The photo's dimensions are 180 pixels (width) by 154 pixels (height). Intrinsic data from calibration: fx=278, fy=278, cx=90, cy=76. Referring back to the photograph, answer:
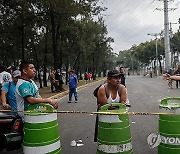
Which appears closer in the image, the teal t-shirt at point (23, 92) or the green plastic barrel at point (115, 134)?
the green plastic barrel at point (115, 134)

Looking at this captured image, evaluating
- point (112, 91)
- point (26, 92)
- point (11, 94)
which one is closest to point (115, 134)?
point (112, 91)

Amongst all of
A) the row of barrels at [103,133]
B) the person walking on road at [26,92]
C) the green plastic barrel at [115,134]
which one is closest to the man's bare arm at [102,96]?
the row of barrels at [103,133]

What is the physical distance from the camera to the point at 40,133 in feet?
12.8

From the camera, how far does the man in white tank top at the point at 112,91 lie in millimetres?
4559

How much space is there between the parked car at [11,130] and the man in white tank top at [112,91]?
1375 millimetres

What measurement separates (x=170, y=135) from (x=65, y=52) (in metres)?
30.1

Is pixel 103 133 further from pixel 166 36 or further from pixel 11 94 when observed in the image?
pixel 166 36

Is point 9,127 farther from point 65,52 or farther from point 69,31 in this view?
point 65,52

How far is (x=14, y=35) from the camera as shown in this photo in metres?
21.3

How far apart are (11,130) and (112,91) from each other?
5.74ft

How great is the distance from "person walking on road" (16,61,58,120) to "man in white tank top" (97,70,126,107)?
2.54 ft

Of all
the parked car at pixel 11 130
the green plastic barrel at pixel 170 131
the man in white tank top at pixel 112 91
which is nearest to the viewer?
the green plastic barrel at pixel 170 131

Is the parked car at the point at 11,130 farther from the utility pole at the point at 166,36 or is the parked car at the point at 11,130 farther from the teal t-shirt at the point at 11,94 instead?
the utility pole at the point at 166,36

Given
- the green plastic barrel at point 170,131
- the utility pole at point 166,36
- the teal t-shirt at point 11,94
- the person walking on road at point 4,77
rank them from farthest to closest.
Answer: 1. the utility pole at point 166,36
2. the person walking on road at point 4,77
3. the teal t-shirt at point 11,94
4. the green plastic barrel at point 170,131
